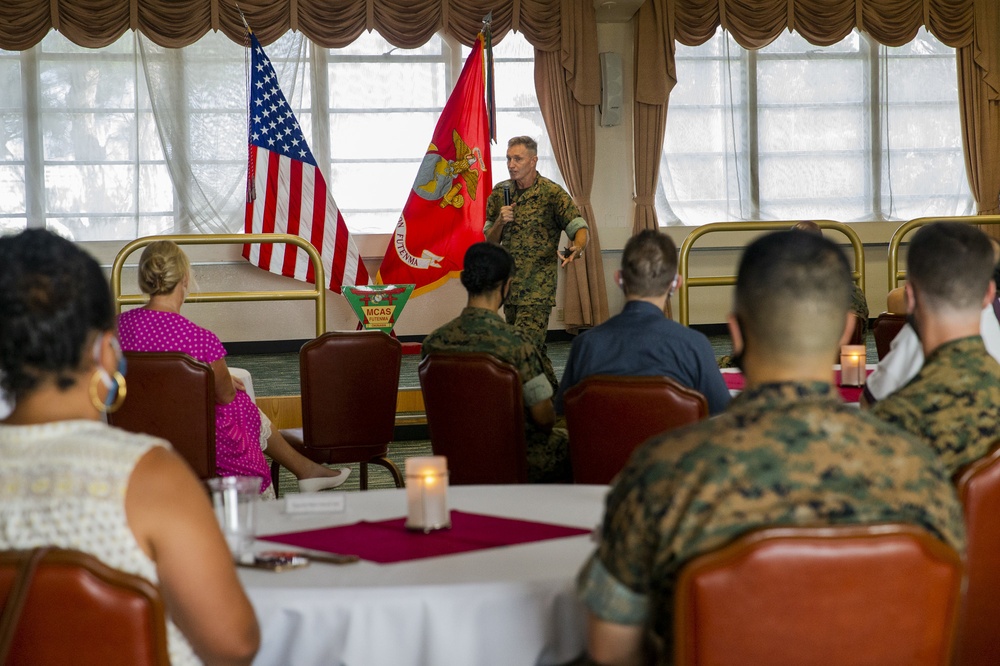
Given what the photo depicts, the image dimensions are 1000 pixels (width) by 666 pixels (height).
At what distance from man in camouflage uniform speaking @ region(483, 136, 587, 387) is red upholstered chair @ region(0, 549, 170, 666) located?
5.05 meters

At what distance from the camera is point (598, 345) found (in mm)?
2973

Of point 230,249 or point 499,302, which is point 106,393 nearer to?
point 499,302

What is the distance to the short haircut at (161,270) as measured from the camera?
3.49 m

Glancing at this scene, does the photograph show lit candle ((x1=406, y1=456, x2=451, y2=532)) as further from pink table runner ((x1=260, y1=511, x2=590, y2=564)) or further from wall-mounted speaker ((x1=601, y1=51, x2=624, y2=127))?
wall-mounted speaker ((x1=601, y1=51, x2=624, y2=127))

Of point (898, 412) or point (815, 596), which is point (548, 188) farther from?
point (815, 596)

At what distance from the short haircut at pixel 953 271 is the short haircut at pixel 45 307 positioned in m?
1.44

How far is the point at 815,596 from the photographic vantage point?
1.14m

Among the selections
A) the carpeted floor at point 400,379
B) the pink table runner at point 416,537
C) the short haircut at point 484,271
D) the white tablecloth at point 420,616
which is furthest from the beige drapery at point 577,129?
the white tablecloth at point 420,616

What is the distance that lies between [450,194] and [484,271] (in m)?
5.45

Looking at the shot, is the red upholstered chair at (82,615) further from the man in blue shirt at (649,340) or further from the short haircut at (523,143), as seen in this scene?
the short haircut at (523,143)

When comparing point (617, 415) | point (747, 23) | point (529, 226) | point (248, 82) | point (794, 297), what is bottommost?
point (617, 415)

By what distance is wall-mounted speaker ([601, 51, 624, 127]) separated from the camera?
380 inches

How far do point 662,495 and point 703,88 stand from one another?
9444mm

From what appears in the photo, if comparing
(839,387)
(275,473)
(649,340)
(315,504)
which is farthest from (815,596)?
(275,473)
